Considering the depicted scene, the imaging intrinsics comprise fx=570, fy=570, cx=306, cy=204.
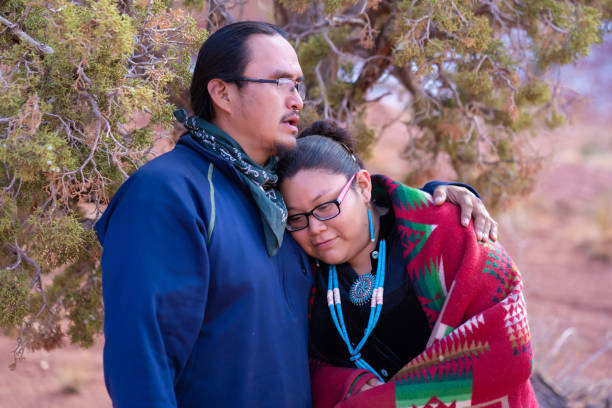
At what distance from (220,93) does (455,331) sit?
1344 millimetres

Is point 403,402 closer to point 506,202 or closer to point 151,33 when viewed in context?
point 151,33

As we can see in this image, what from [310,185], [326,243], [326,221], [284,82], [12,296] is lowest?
[12,296]

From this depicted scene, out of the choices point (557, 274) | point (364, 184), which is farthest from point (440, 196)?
point (557, 274)

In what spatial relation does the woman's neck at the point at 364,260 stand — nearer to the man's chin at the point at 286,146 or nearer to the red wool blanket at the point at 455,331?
the red wool blanket at the point at 455,331

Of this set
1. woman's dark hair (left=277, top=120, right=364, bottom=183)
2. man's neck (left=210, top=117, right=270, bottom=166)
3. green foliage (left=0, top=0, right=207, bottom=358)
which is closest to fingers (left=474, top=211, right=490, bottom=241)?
woman's dark hair (left=277, top=120, right=364, bottom=183)

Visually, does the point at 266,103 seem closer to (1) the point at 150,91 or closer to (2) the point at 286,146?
(2) the point at 286,146

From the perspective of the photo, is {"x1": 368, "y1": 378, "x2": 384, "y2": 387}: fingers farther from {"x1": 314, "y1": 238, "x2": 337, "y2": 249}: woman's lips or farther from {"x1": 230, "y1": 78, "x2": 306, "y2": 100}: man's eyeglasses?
{"x1": 230, "y1": 78, "x2": 306, "y2": 100}: man's eyeglasses

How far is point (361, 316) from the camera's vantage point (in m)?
2.46

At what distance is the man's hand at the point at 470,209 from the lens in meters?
2.40

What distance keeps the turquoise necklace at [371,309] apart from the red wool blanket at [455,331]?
0.08m

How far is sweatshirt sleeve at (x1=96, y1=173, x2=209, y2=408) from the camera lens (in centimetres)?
174

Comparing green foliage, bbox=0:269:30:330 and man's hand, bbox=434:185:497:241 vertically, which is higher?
man's hand, bbox=434:185:497:241

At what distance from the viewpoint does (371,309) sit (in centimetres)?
240

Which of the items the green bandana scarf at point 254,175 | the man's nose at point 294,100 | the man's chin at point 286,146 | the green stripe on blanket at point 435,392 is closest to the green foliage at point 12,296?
the green bandana scarf at point 254,175
